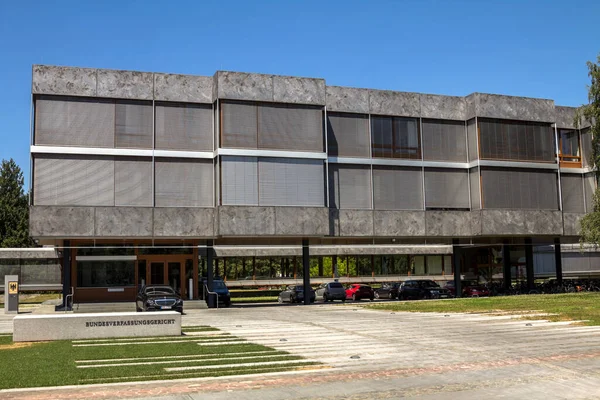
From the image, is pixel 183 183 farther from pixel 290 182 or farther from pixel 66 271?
pixel 66 271

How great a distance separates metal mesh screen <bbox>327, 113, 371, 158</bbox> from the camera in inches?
1515

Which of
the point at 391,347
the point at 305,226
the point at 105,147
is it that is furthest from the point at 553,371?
the point at 105,147

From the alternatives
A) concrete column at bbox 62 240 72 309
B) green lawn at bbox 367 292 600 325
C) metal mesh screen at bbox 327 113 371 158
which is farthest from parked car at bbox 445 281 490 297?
concrete column at bbox 62 240 72 309

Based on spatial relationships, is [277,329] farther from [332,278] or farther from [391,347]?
[332,278]

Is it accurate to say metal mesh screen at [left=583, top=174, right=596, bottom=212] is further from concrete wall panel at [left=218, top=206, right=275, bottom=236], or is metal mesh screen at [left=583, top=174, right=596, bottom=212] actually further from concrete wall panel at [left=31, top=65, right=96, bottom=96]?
concrete wall panel at [left=31, top=65, right=96, bottom=96]

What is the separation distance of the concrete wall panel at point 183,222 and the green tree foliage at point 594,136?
21655mm

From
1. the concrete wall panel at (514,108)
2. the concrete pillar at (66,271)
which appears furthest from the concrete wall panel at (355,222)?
the concrete pillar at (66,271)

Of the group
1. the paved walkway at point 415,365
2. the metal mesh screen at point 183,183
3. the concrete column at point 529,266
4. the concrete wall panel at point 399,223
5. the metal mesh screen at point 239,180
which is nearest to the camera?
the paved walkway at point 415,365

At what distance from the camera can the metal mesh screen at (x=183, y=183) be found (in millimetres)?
35219

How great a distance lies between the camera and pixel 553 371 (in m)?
13.2

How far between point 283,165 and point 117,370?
A: 23.0 meters

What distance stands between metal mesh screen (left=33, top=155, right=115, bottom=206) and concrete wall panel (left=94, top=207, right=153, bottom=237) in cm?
57

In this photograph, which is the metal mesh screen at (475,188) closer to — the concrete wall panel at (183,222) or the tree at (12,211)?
the concrete wall panel at (183,222)

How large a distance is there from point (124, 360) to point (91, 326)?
550 cm
